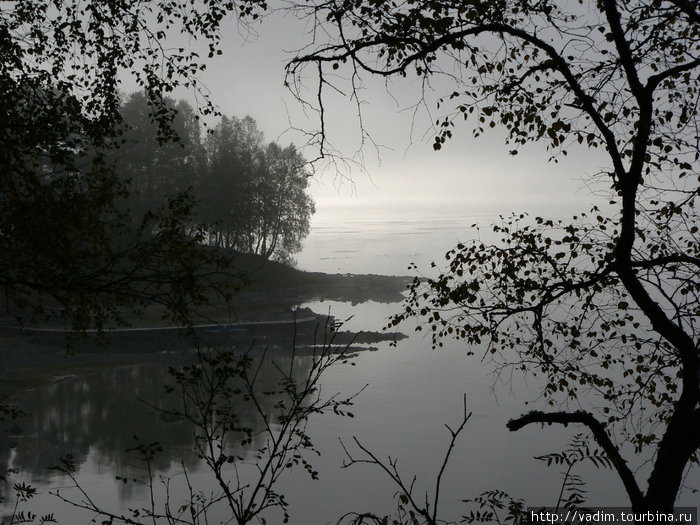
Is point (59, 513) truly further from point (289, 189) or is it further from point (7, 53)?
point (289, 189)

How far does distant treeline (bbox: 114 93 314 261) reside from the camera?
57.8 meters

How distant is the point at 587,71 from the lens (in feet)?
21.2

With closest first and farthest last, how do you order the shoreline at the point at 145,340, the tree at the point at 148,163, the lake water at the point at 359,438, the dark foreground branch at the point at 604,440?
the dark foreground branch at the point at 604,440 → the lake water at the point at 359,438 → the shoreline at the point at 145,340 → the tree at the point at 148,163

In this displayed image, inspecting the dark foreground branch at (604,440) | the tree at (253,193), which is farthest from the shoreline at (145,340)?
the dark foreground branch at (604,440)

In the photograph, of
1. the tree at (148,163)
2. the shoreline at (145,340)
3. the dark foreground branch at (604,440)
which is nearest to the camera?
the dark foreground branch at (604,440)

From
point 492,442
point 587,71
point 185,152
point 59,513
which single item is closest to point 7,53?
point 587,71

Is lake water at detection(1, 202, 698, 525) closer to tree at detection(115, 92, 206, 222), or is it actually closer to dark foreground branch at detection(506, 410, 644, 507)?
dark foreground branch at detection(506, 410, 644, 507)

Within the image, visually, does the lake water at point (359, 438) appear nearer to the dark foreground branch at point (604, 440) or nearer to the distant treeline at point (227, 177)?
the dark foreground branch at point (604, 440)

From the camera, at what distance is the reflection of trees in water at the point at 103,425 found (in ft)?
65.8

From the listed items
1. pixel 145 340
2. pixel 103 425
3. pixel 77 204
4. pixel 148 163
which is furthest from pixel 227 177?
pixel 77 204

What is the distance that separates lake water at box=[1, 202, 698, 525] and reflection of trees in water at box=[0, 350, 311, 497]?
0.13ft

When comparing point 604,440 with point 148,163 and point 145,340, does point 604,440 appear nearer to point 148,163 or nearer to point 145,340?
point 145,340

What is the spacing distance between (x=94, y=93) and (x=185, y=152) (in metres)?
53.5

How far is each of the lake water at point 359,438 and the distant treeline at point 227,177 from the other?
29608 millimetres
